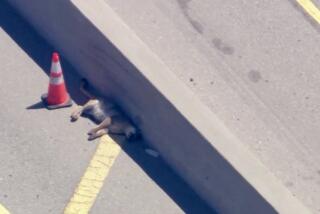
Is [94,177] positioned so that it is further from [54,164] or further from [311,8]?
[311,8]

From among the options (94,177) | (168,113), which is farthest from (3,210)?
(168,113)

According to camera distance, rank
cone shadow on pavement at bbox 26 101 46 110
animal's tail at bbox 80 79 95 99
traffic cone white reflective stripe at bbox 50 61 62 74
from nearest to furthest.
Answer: traffic cone white reflective stripe at bbox 50 61 62 74, cone shadow on pavement at bbox 26 101 46 110, animal's tail at bbox 80 79 95 99

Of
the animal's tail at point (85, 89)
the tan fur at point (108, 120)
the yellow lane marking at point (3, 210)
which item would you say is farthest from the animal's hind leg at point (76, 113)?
the yellow lane marking at point (3, 210)

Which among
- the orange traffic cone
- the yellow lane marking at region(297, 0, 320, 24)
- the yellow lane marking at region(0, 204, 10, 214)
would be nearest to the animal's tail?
the orange traffic cone

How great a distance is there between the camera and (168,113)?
7.29m

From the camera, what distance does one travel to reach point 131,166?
755 cm

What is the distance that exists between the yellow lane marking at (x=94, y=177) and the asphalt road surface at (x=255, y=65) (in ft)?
3.73

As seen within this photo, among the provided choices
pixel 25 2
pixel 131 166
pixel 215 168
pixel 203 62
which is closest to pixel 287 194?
pixel 215 168

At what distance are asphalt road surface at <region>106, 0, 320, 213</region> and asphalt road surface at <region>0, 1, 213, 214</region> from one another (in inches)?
38.0

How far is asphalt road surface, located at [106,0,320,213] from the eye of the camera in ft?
26.3

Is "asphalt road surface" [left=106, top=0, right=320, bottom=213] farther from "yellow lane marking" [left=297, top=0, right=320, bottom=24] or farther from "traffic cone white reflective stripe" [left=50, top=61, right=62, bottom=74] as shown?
"traffic cone white reflective stripe" [left=50, top=61, right=62, bottom=74]

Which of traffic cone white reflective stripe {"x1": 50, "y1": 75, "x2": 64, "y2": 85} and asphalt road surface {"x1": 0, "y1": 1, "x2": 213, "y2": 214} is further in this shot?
traffic cone white reflective stripe {"x1": 50, "y1": 75, "x2": 64, "y2": 85}

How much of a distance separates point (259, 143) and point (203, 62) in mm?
1100

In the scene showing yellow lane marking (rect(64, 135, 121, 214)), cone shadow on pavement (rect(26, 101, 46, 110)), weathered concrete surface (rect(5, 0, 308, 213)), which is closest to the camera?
weathered concrete surface (rect(5, 0, 308, 213))
